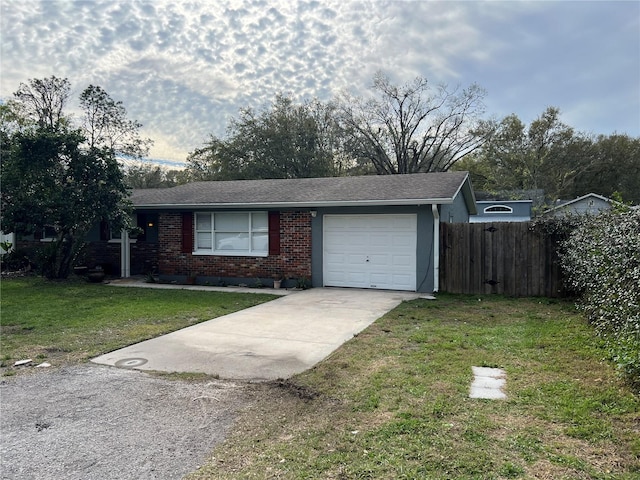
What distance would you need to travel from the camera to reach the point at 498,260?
10.9 metres

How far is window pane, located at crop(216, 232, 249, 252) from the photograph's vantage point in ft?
43.8

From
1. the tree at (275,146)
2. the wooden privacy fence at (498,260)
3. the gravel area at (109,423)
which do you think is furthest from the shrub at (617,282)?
the tree at (275,146)

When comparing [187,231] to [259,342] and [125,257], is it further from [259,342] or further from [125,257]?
[259,342]

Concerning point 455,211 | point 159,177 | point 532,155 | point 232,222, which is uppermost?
point 532,155

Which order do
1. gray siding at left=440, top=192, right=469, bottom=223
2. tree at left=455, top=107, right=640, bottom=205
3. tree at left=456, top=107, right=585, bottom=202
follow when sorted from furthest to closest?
tree at left=455, top=107, right=640, bottom=205, tree at left=456, top=107, right=585, bottom=202, gray siding at left=440, top=192, right=469, bottom=223

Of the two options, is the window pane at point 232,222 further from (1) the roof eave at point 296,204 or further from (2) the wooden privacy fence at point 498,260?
(2) the wooden privacy fence at point 498,260

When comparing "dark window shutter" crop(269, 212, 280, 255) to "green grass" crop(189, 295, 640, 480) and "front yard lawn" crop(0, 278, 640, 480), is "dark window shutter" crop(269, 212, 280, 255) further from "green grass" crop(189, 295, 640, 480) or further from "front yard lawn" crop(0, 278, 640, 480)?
"green grass" crop(189, 295, 640, 480)

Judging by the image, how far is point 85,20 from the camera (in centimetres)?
1020

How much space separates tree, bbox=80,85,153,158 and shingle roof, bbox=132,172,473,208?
6.30 meters

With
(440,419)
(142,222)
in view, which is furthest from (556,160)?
(440,419)

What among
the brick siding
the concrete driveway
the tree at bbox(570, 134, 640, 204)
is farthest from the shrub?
the tree at bbox(570, 134, 640, 204)

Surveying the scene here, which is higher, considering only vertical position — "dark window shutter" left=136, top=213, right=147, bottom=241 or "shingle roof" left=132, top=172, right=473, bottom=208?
"shingle roof" left=132, top=172, right=473, bottom=208

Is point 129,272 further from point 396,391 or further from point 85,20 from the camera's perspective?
point 396,391

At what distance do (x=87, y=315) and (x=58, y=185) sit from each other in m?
6.30
